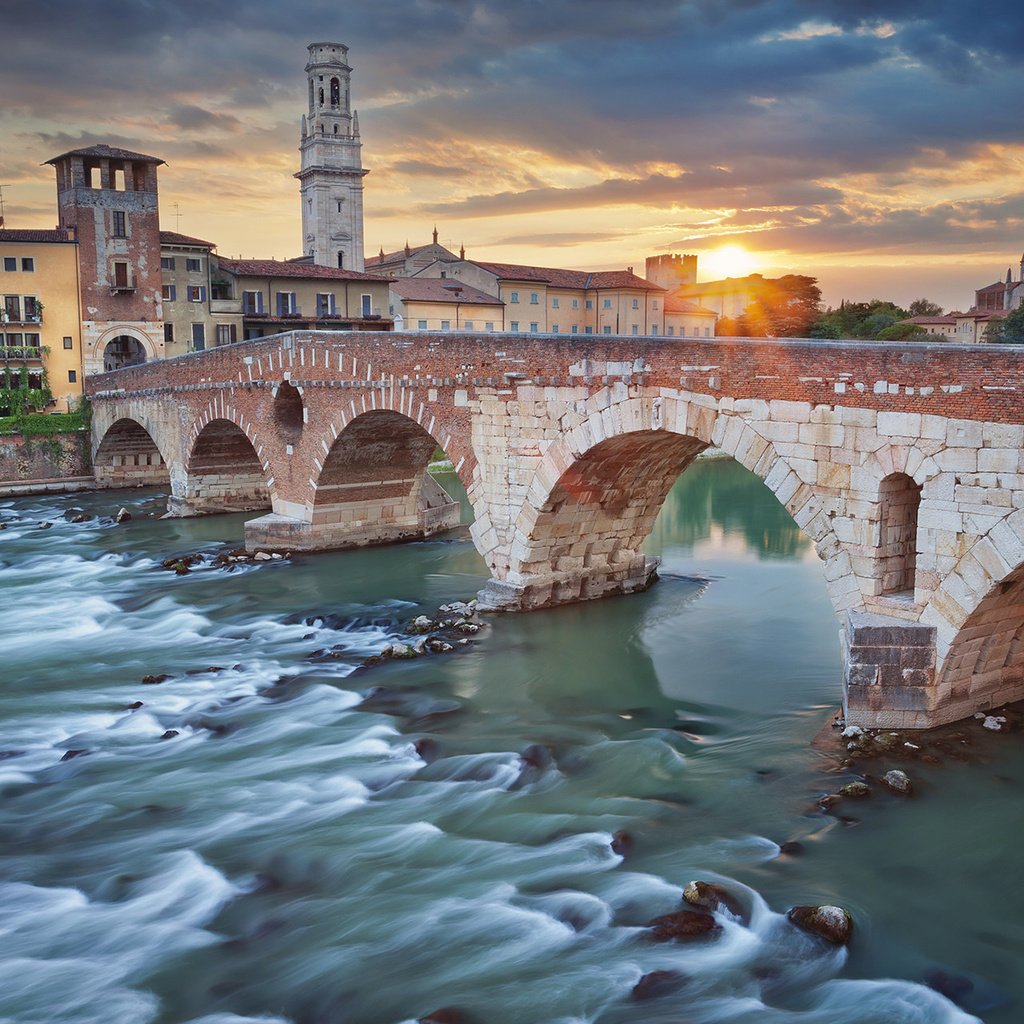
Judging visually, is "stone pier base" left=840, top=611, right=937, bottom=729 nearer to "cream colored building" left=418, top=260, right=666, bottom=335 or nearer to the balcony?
the balcony

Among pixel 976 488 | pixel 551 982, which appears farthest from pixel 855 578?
Answer: pixel 551 982

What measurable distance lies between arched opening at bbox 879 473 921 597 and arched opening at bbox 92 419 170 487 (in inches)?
1036

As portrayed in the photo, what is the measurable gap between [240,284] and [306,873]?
126 feet

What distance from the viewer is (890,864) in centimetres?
879

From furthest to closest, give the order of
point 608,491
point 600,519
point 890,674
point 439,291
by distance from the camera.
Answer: point 439,291, point 600,519, point 608,491, point 890,674

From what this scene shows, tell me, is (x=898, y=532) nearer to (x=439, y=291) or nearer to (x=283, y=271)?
(x=283, y=271)

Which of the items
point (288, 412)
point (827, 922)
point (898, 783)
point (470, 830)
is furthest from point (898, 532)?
point (288, 412)

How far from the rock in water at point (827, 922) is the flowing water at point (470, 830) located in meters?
0.12

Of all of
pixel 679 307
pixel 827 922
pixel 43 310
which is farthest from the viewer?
pixel 679 307

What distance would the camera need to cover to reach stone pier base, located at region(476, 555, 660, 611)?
1644cm

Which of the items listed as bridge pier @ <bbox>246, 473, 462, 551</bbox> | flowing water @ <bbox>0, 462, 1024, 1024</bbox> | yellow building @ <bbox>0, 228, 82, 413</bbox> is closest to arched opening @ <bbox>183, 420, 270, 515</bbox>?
bridge pier @ <bbox>246, 473, 462, 551</bbox>

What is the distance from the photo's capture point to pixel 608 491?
1620cm

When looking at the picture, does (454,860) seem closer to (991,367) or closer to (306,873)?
(306,873)

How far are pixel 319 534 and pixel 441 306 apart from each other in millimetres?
31543
